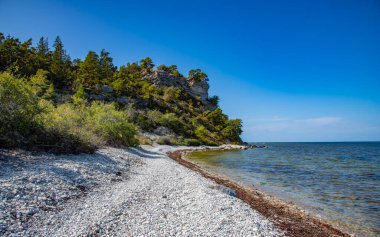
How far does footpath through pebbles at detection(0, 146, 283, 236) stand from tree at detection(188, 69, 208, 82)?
120 m

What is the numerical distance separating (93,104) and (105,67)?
2622 inches

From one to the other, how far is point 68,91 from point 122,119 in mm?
47386

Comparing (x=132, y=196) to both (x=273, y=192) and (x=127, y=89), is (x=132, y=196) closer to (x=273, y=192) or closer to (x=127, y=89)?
(x=273, y=192)

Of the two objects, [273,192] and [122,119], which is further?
[122,119]

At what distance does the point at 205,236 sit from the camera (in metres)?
7.51

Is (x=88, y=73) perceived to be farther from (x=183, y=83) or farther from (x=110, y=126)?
(x=110, y=126)

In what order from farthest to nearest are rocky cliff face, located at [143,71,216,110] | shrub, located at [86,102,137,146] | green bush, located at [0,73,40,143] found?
rocky cliff face, located at [143,71,216,110] → shrub, located at [86,102,137,146] → green bush, located at [0,73,40,143]

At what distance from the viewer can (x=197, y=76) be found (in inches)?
5226

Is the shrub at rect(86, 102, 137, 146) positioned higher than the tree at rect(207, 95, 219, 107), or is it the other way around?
the tree at rect(207, 95, 219, 107)

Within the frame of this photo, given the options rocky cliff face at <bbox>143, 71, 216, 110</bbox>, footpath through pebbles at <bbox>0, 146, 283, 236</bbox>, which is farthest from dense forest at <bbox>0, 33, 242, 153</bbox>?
footpath through pebbles at <bbox>0, 146, 283, 236</bbox>

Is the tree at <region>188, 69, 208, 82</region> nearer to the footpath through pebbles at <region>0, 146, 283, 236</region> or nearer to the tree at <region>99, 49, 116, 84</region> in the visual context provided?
the tree at <region>99, 49, 116, 84</region>

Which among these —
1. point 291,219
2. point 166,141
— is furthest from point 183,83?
point 291,219

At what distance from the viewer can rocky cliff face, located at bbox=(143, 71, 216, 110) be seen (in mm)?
119250

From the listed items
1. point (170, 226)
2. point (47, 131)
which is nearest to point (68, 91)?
point (47, 131)
